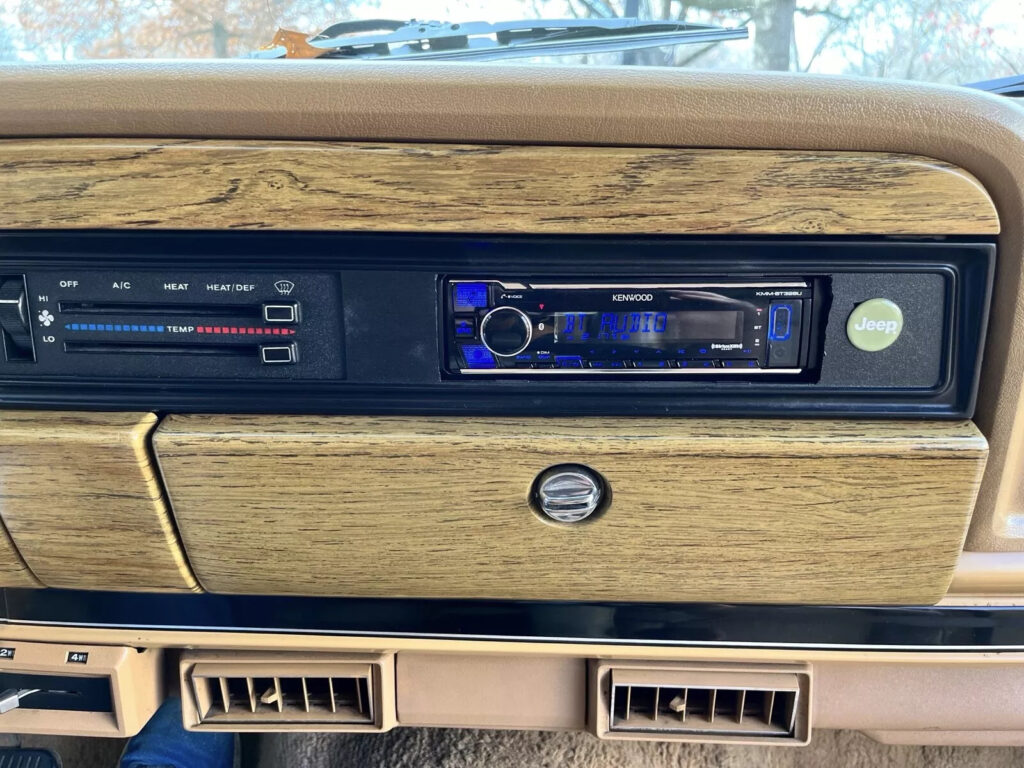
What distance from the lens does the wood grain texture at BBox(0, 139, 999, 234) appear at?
2.21ft

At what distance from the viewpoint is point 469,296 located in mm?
741

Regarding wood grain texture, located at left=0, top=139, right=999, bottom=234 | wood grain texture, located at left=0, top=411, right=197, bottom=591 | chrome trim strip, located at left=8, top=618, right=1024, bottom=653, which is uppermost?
wood grain texture, located at left=0, top=139, right=999, bottom=234

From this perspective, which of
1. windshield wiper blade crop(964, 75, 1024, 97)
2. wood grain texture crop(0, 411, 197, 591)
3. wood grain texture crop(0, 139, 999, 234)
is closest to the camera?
wood grain texture crop(0, 139, 999, 234)

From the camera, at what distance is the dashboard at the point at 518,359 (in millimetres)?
676

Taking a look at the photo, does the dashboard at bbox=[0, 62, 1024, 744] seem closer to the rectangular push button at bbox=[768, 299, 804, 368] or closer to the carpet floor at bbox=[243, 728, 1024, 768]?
the rectangular push button at bbox=[768, 299, 804, 368]

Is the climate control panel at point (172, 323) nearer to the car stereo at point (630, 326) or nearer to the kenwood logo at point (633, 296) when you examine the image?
the car stereo at point (630, 326)

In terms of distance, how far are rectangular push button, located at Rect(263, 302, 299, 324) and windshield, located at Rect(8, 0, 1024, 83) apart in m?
0.52

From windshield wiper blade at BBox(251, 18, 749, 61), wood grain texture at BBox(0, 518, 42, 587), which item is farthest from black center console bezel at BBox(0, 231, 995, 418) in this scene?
windshield wiper blade at BBox(251, 18, 749, 61)

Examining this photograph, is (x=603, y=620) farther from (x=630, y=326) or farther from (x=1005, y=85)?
(x=1005, y=85)

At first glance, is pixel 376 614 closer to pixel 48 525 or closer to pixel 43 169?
pixel 48 525

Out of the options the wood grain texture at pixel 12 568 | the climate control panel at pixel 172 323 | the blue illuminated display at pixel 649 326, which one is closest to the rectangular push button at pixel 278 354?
the climate control panel at pixel 172 323

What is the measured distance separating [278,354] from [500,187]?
10.8 inches

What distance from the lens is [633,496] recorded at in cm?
78

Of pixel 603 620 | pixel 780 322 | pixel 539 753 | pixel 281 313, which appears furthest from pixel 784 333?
pixel 539 753
